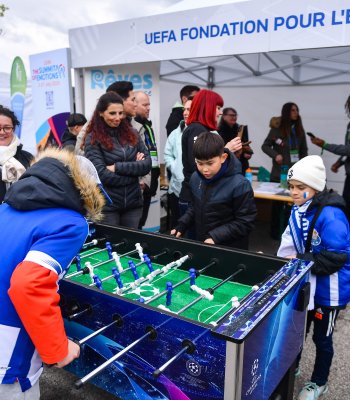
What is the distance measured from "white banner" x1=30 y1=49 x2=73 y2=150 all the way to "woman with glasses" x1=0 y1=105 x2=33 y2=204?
2320 mm

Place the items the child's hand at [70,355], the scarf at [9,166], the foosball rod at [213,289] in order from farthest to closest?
the scarf at [9,166] → the foosball rod at [213,289] → the child's hand at [70,355]

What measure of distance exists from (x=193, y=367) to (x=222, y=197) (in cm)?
115

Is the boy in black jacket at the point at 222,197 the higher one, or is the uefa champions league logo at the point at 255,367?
the boy in black jacket at the point at 222,197

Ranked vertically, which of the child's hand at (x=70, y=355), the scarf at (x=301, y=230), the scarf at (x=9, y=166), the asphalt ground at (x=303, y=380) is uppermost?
the scarf at (x=9, y=166)

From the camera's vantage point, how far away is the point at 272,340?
136 cm

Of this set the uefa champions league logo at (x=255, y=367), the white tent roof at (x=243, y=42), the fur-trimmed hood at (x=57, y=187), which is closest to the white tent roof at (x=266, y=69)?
the white tent roof at (x=243, y=42)

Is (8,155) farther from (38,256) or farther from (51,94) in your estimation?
(51,94)

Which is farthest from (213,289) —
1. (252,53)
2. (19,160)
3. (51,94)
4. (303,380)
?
(51,94)

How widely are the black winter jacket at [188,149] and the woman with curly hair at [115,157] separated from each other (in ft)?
0.99

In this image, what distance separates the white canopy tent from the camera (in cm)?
311

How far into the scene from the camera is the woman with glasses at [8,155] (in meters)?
2.61

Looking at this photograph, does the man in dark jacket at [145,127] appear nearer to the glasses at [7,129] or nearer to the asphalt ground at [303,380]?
the glasses at [7,129]

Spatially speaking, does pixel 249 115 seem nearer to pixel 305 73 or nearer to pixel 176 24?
pixel 305 73

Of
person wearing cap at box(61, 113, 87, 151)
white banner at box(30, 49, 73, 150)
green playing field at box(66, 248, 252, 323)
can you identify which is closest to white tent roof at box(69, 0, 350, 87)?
white banner at box(30, 49, 73, 150)
